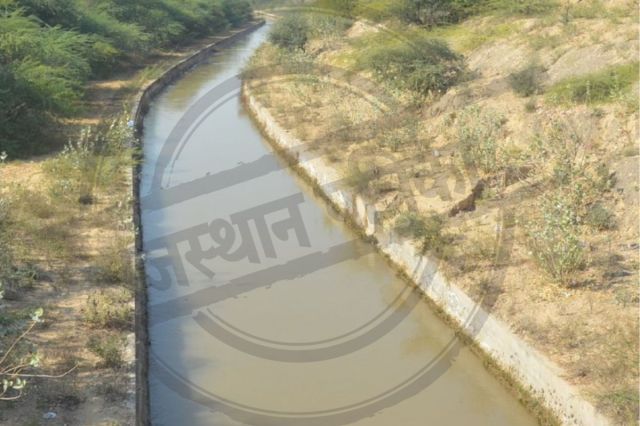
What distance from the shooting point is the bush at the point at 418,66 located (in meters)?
16.2

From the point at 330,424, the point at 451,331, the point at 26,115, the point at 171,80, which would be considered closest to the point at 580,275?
the point at 451,331

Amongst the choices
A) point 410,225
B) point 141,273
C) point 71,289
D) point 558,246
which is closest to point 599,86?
point 410,225

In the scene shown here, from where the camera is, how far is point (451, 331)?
858 cm

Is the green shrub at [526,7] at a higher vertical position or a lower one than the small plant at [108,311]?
lower

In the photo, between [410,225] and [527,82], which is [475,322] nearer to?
[410,225]

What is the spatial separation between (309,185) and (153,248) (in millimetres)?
4266

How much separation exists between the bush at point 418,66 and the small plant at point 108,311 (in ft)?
33.6

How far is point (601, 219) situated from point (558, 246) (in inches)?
73.7

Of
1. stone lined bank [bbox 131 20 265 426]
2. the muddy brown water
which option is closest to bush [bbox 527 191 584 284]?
the muddy brown water

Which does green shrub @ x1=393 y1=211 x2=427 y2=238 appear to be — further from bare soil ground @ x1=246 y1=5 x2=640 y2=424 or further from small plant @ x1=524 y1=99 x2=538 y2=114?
small plant @ x1=524 y1=99 x2=538 y2=114

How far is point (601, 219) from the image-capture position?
9.36m

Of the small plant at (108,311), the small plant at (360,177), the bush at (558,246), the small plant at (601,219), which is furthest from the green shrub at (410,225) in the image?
the small plant at (108,311)

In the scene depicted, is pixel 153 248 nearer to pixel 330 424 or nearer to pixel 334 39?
pixel 330 424

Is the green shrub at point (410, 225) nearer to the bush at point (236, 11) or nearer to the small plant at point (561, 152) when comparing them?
the small plant at point (561, 152)
